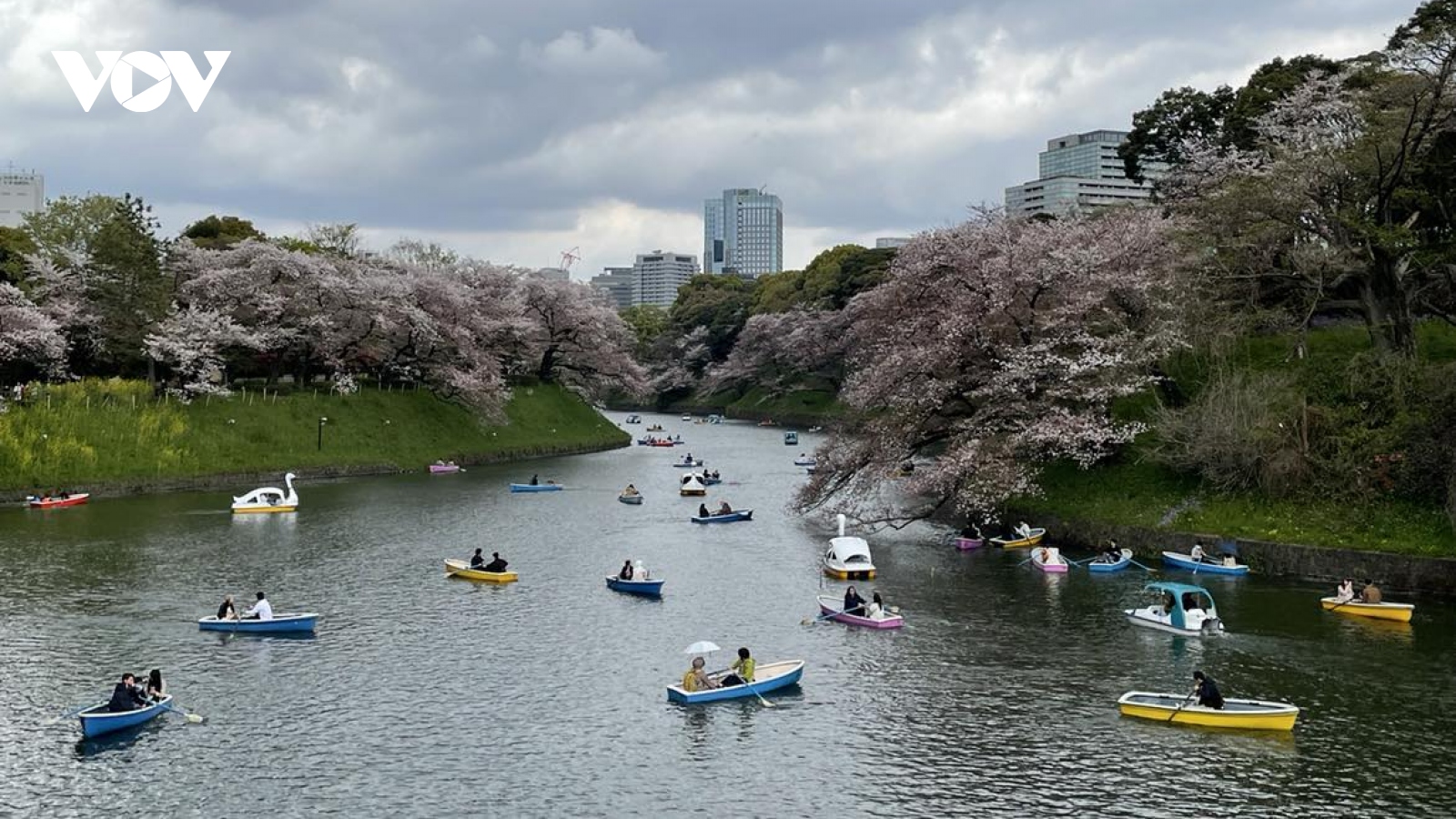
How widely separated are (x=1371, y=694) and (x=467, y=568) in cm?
3065

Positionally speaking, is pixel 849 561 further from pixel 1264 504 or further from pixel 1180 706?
pixel 1180 706

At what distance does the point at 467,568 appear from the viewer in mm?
43719

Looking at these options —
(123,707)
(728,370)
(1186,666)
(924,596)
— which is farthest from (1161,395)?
(728,370)

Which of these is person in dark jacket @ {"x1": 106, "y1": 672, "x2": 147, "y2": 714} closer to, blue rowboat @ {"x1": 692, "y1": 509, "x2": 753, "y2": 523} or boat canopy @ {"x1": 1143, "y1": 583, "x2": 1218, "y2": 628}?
boat canopy @ {"x1": 1143, "y1": 583, "x2": 1218, "y2": 628}

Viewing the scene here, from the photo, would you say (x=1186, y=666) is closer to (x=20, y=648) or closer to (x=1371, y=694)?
(x=1371, y=694)

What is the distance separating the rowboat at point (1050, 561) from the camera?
4556cm

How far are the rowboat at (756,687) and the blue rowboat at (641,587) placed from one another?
36.9 feet

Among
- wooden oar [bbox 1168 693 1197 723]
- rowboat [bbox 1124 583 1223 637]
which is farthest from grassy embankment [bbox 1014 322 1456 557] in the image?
wooden oar [bbox 1168 693 1197 723]

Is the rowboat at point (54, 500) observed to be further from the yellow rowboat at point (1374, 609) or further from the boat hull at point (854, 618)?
the yellow rowboat at point (1374, 609)

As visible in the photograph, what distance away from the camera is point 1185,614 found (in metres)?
35.2

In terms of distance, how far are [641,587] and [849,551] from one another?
863 cm

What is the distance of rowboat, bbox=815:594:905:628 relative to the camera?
36094 millimetres

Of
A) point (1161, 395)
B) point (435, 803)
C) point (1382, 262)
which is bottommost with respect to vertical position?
point (435, 803)

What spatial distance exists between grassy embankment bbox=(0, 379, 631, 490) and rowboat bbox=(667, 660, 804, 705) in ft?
163
